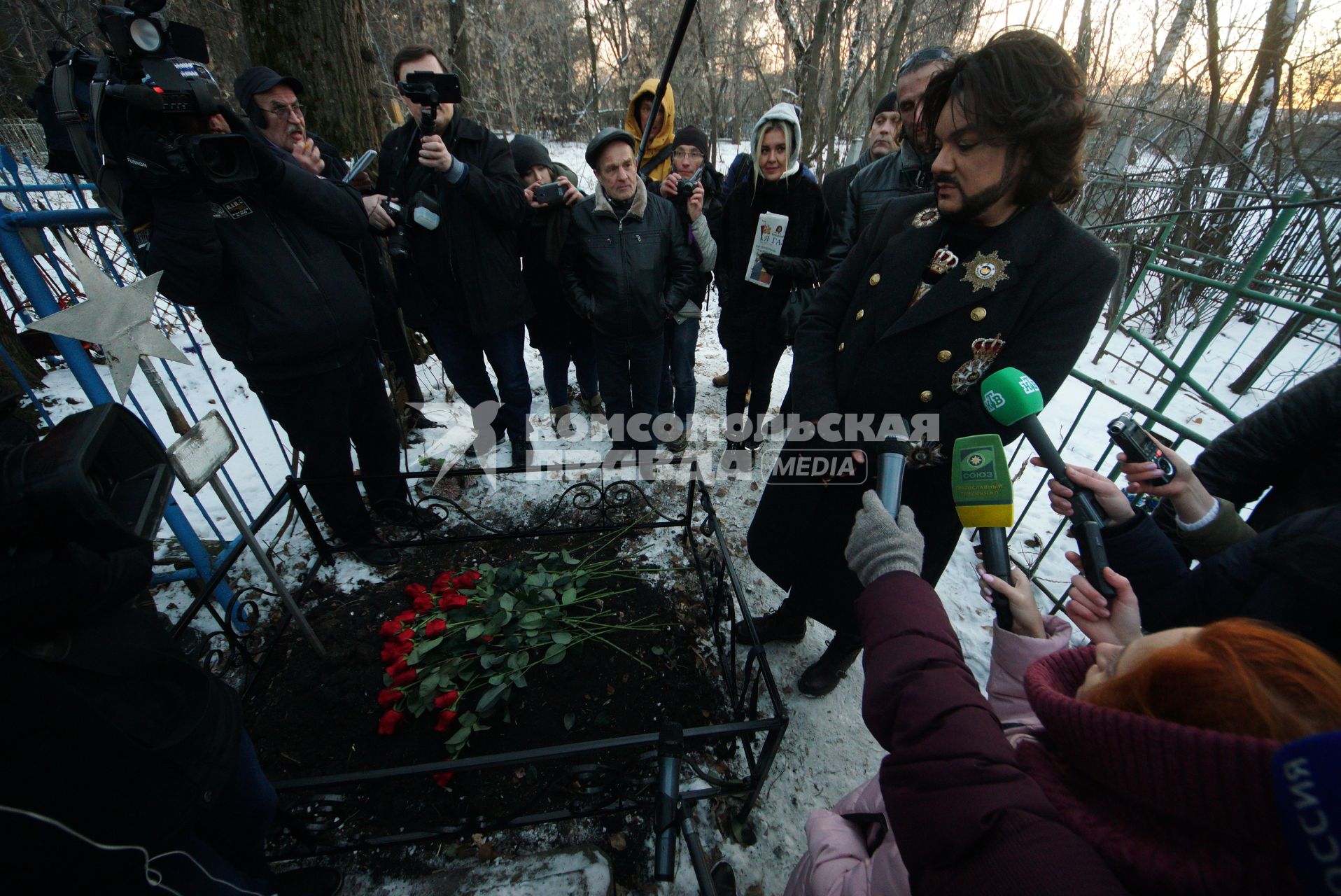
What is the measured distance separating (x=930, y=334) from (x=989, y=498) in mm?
626

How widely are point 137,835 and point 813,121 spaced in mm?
10454

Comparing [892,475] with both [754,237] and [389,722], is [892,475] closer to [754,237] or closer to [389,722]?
[389,722]

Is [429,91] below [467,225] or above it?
above

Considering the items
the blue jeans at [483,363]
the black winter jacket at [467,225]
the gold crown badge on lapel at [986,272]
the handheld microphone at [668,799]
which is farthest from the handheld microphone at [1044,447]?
the blue jeans at [483,363]

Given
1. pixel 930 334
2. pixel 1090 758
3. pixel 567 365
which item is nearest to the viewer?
pixel 1090 758

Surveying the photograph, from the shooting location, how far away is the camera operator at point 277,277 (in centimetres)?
194

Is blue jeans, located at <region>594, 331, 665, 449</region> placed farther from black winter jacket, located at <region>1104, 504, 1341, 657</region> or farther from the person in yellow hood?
black winter jacket, located at <region>1104, 504, 1341, 657</region>

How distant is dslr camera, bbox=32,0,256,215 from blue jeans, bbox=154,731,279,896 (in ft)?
6.67

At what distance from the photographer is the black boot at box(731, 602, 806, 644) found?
2.57 m

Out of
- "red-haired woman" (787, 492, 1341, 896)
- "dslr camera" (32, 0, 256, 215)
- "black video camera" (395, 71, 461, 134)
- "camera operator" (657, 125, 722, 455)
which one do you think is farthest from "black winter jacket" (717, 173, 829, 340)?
"red-haired woman" (787, 492, 1341, 896)

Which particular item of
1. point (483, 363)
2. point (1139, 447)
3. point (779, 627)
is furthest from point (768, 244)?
point (1139, 447)

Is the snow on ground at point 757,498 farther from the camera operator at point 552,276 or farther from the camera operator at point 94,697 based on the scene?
the camera operator at point 94,697

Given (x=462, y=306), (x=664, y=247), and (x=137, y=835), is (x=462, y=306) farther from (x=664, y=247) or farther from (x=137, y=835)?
(x=137, y=835)

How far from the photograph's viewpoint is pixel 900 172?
291 centimetres
